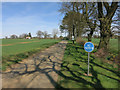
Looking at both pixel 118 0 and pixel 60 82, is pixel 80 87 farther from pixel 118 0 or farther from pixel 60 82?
pixel 118 0

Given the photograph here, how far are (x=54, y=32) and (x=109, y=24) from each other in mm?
86244

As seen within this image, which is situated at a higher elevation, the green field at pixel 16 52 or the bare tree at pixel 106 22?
the bare tree at pixel 106 22

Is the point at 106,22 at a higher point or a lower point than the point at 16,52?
higher

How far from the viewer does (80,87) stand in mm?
3088

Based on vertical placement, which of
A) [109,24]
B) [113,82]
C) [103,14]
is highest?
[103,14]

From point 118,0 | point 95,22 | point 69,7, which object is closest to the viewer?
point 118,0

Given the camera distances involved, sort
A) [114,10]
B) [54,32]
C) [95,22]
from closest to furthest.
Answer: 1. [114,10]
2. [95,22]
3. [54,32]

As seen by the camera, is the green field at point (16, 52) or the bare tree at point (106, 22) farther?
the bare tree at point (106, 22)

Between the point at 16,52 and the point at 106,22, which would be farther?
the point at 16,52

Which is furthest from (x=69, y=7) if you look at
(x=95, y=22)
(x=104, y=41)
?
(x=104, y=41)

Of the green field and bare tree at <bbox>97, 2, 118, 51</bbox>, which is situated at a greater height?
bare tree at <bbox>97, 2, 118, 51</bbox>

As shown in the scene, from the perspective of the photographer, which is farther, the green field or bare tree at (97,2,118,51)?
bare tree at (97,2,118,51)

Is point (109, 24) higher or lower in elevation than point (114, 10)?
lower

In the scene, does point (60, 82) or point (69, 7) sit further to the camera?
point (69, 7)
